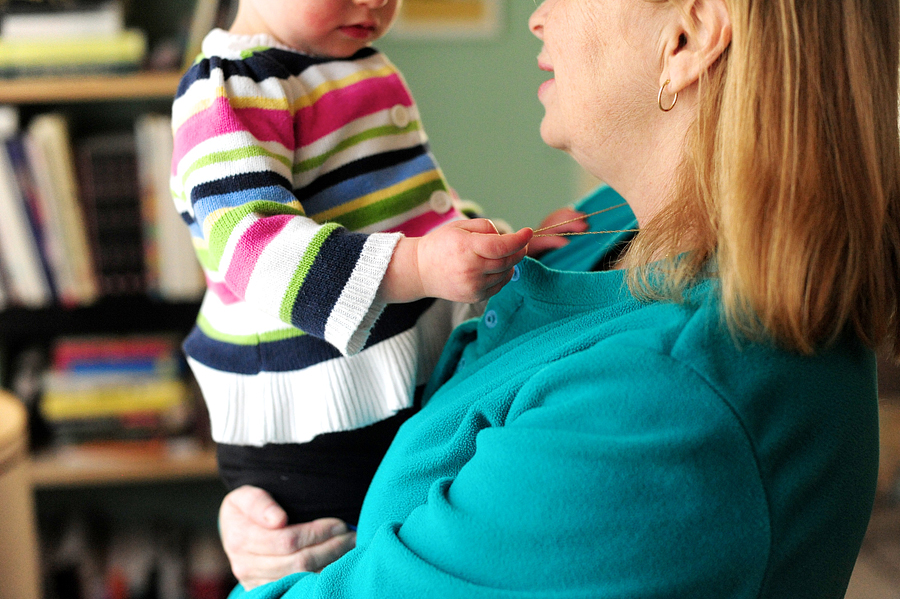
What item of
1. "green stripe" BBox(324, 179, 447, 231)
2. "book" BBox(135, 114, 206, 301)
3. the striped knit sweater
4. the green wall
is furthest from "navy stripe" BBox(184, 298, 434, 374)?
the green wall

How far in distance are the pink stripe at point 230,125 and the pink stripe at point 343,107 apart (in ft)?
0.12

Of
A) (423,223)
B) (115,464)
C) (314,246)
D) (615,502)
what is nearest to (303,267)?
(314,246)

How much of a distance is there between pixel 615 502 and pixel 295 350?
1.41ft

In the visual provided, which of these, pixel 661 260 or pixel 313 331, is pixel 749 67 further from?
pixel 313 331

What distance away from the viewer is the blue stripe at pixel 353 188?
88 cm

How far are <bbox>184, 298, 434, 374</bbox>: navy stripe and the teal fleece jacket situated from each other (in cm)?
22

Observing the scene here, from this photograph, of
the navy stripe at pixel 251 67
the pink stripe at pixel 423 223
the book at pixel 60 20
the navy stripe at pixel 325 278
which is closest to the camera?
the navy stripe at pixel 325 278

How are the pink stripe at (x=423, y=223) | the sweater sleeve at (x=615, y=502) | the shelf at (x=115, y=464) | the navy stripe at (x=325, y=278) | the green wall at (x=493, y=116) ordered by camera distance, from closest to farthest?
the sweater sleeve at (x=615, y=502) < the navy stripe at (x=325, y=278) < the pink stripe at (x=423, y=223) < the shelf at (x=115, y=464) < the green wall at (x=493, y=116)

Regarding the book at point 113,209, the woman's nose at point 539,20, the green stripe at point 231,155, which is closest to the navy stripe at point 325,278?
the green stripe at point 231,155

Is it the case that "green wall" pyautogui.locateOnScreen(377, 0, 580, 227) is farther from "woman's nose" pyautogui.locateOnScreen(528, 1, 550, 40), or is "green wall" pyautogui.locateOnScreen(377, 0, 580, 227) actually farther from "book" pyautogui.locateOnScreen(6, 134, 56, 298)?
"woman's nose" pyautogui.locateOnScreen(528, 1, 550, 40)

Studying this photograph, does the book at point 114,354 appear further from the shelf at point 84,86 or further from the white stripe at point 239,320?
the white stripe at point 239,320

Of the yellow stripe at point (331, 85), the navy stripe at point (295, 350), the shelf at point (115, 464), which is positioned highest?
the yellow stripe at point (331, 85)

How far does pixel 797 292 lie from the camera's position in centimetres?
61

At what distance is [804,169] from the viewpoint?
62 cm
